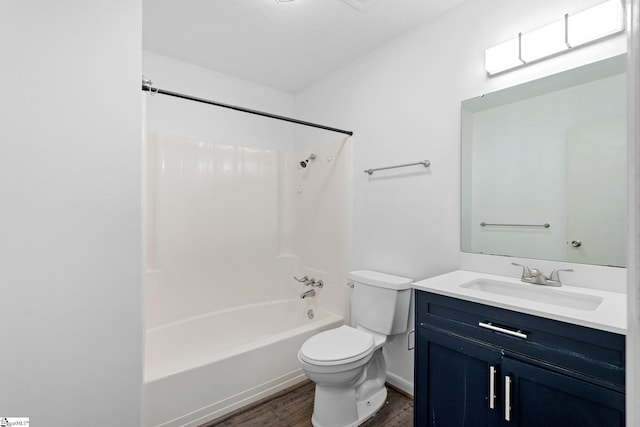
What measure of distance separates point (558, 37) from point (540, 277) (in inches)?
44.8

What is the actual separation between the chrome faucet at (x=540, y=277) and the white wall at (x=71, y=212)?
1.83 metres

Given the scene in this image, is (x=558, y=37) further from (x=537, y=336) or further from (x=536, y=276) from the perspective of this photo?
(x=537, y=336)

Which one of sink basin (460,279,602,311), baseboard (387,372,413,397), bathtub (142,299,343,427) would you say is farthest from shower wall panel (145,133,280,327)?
sink basin (460,279,602,311)

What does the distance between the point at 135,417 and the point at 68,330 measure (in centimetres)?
50

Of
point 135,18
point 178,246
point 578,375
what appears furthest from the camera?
point 178,246

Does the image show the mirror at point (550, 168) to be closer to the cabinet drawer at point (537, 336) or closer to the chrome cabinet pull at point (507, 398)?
the cabinet drawer at point (537, 336)

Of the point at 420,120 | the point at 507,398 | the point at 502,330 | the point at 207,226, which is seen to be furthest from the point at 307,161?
the point at 507,398

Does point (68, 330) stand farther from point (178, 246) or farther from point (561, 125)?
point (561, 125)

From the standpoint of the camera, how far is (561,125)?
58.5 inches

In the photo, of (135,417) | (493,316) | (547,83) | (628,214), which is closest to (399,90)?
(547,83)

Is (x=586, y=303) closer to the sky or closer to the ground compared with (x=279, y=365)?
closer to the sky

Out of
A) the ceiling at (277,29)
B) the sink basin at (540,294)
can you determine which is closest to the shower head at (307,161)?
the ceiling at (277,29)

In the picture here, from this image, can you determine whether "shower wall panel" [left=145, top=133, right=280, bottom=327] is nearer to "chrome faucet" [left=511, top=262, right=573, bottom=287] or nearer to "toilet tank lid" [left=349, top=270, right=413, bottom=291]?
"toilet tank lid" [left=349, top=270, right=413, bottom=291]

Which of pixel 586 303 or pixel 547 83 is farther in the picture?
pixel 547 83
